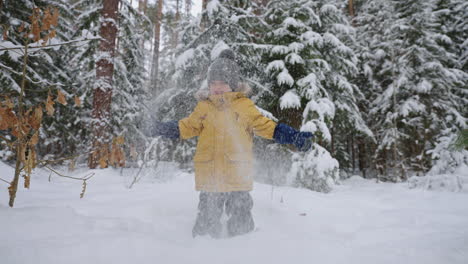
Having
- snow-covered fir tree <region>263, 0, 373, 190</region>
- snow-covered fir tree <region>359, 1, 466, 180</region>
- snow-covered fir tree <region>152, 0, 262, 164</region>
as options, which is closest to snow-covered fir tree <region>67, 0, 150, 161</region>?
snow-covered fir tree <region>152, 0, 262, 164</region>

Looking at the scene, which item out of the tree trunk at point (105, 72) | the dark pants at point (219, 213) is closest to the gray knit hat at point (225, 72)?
the dark pants at point (219, 213)

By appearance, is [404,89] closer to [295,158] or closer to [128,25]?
[295,158]

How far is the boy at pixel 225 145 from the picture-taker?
2.54 m

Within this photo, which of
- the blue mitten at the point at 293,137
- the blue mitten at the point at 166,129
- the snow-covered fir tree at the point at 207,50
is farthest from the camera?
the snow-covered fir tree at the point at 207,50

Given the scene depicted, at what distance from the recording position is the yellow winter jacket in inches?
99.9

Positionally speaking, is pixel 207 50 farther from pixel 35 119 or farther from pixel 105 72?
pixel 35 119

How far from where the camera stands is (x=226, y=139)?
2.59 meters

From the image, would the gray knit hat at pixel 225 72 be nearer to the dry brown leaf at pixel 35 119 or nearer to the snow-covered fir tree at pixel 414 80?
the dry brown leaf at pixel 35 119

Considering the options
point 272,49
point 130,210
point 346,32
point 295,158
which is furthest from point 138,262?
point 346,32

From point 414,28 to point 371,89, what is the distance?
3086 mm

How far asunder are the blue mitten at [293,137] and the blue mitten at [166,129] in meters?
1.03

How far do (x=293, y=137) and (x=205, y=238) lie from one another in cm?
129

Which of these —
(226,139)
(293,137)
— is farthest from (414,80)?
(226,139)

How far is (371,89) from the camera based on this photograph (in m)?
13.0
